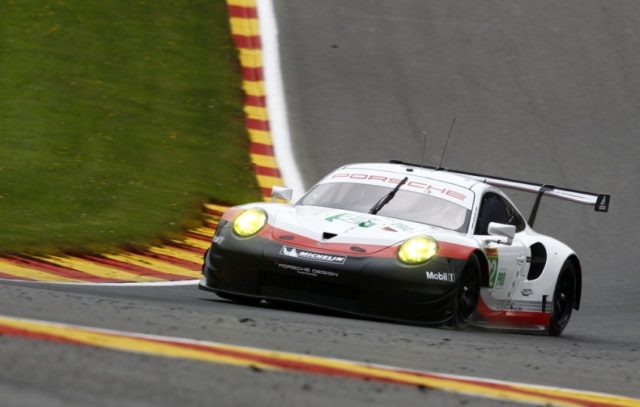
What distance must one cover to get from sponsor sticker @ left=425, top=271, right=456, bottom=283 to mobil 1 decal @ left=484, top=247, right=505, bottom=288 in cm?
62

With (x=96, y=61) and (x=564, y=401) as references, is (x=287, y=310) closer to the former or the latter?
(x=564, y=401)

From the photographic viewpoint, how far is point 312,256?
7.71 m

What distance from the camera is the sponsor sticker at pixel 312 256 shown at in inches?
302

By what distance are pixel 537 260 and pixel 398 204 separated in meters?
1.21

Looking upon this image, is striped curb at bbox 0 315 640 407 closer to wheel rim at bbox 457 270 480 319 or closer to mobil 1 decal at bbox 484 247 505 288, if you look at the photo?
wheel rim at bbox 457 270 480 319

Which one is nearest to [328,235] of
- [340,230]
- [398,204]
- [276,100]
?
[340,230]

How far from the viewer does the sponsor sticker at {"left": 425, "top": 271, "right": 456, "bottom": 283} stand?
769 centimetres

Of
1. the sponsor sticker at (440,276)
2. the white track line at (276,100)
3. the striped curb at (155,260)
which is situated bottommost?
the striped curb at (155,260)

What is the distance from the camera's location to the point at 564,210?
13586mm

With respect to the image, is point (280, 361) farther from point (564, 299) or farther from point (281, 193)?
point (564, 299)

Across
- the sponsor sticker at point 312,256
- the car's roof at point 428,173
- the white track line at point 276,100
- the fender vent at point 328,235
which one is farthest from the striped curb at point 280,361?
the white track line at point 276,100

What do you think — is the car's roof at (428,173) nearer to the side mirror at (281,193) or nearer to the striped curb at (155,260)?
the side mirror at (281,193)

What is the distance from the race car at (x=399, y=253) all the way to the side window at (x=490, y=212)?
0.04ft

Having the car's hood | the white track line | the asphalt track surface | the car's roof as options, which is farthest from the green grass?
the car's hood
